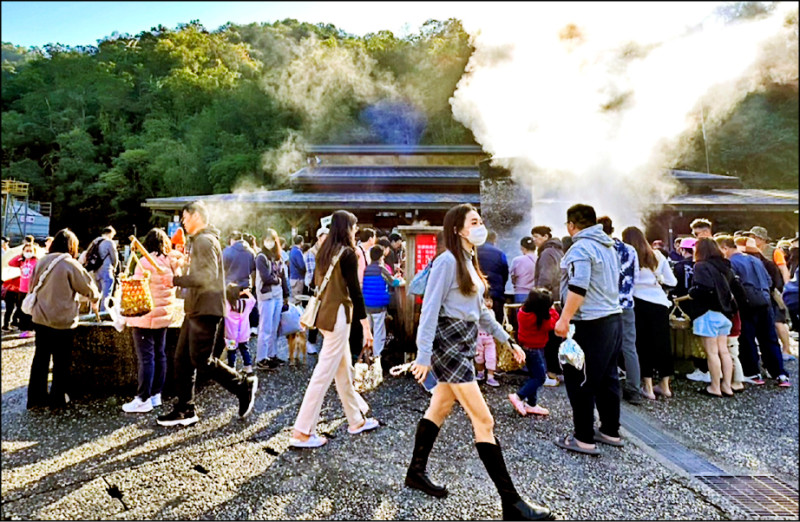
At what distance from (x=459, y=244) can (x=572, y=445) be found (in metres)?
1.87

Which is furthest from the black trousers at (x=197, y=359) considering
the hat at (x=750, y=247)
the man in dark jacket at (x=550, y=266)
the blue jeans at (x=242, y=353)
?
the hat at (x=750, y=247)

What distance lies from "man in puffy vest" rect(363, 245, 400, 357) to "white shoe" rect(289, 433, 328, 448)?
6.69 ft

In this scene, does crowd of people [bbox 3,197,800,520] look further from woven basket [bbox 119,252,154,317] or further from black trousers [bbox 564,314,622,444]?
woven basket [bbox 119,252,154,317]

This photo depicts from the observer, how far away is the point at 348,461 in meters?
3.06

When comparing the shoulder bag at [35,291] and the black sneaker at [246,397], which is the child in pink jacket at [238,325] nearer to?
the black sneaker at [246,397]

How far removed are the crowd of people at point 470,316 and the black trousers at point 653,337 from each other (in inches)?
0.5

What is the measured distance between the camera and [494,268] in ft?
16.0

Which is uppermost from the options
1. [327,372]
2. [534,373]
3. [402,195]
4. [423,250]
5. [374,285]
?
[402,195]

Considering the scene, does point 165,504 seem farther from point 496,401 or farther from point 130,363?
point 496,401

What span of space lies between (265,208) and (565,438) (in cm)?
1312

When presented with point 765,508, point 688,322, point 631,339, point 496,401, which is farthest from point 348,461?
point 688,322

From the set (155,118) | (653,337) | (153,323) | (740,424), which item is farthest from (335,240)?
(155,118)

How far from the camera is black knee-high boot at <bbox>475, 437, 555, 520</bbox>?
229 centimetres

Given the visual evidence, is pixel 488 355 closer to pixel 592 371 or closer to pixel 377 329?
pixel 377 329
